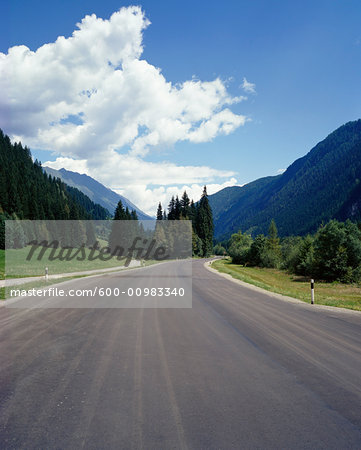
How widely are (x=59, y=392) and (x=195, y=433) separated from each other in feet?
6.74

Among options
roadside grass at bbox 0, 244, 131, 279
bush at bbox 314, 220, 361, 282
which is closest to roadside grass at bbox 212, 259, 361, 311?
bush at bbox 314, 220, 361, 282

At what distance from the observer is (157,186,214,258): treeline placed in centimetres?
9844

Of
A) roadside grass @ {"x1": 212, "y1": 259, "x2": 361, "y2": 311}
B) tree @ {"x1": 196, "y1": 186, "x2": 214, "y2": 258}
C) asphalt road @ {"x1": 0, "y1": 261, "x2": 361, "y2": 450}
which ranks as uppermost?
tree @ {"x1": 196, "y1": 186, "x2": 214, "y2": 258}

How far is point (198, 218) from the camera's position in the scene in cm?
10119

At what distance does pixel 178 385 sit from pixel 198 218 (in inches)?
3820

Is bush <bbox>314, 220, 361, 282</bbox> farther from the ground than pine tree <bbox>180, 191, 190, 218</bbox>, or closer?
closer

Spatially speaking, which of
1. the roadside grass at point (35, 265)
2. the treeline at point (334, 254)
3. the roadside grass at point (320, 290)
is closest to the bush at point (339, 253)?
the treeline at point (334, 254)

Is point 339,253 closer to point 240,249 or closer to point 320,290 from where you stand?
point 320,290

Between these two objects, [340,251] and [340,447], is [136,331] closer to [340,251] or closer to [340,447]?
[340,447]

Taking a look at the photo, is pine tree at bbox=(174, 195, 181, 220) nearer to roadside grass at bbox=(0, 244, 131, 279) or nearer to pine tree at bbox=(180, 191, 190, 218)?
pine tree at bbox=(180, 191, 190, 218)

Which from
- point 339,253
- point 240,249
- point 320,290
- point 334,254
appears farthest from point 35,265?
point 240,249

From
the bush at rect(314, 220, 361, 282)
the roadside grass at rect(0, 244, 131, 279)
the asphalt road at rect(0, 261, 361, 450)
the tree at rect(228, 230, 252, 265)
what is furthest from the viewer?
the tree at rect(228, 230, 252, 265)

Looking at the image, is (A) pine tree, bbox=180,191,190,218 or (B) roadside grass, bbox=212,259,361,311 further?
(A) pine tree, bbox=180,191,190,218

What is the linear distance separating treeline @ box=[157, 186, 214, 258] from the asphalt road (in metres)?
87.4
